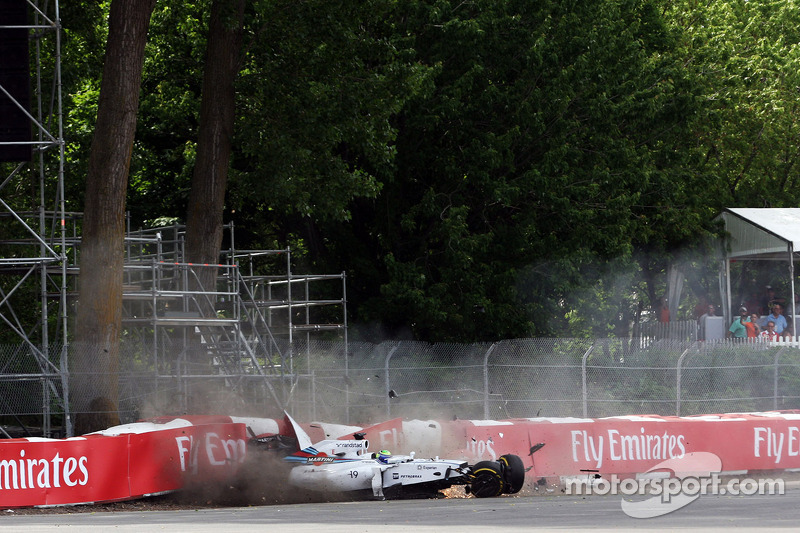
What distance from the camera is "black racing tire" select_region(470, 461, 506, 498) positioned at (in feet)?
49.7

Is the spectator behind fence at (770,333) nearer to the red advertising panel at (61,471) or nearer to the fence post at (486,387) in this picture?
the fence post at (486,387)

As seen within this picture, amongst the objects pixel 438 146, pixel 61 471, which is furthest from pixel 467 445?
pixel 438 146

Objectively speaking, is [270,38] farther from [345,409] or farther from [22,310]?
[22,310]

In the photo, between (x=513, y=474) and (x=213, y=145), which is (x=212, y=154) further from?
(x=513, y=474)

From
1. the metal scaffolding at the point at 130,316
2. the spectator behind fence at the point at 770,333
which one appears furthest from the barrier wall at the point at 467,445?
the spectator behind fence at the point at 770,333

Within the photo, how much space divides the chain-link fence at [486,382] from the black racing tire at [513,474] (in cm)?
572

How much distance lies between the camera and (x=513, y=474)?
50.0ft

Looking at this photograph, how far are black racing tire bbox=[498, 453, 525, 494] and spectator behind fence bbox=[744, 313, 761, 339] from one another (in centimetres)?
1416

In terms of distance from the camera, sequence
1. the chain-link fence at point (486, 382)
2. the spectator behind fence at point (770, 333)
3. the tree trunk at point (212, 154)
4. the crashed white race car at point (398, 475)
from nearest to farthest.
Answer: the crashed white race car at point (398, 475), the chain-link fence at point (486, 382), the tree trunk at point (212, 154), the spectator behind fence at point (770, 333)

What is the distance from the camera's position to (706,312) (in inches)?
1249

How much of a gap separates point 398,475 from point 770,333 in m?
15.4

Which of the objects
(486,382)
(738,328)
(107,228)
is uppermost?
(107,228)

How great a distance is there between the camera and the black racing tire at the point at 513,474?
15.2m

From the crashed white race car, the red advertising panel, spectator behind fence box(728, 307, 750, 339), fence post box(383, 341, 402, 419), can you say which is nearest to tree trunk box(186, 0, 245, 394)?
fence post box(383, 341, 402, 419)
